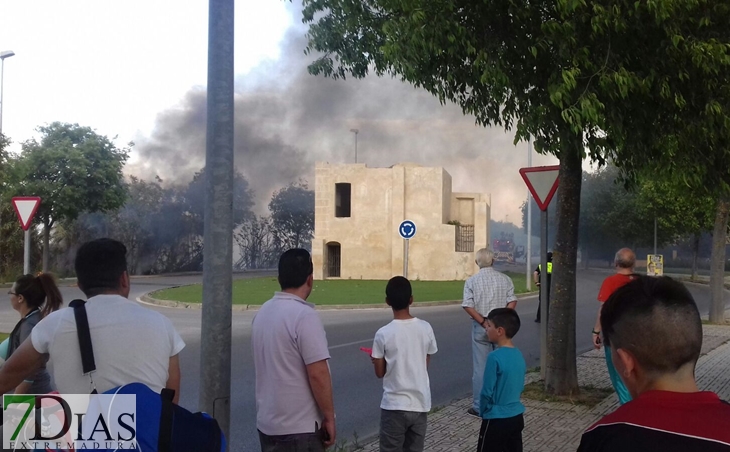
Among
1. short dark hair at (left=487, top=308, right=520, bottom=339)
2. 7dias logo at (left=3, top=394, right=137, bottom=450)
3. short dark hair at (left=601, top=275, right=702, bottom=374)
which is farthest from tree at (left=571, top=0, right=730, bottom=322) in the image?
7dias logo at (left=3, top=394, right=137, bottom=450)

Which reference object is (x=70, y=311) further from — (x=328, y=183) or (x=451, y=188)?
(x=451, y=188)

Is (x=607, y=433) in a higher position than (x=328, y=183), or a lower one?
lower

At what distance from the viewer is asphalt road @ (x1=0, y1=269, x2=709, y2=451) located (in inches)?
263

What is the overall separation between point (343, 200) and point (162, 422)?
37.1 metres

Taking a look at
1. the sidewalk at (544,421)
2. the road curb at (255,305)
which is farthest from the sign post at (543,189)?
the road curb at (255,305)

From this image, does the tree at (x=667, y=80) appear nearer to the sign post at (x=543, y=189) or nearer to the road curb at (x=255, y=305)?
the sign post at (x=543, y=189)

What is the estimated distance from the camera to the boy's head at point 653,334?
1.55 m

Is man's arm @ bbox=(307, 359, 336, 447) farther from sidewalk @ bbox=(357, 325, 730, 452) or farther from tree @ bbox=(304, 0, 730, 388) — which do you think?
tree @ bbox=(304, 0, 730, 388)

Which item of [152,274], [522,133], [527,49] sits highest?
[527,49]

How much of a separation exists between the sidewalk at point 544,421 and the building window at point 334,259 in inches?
1113

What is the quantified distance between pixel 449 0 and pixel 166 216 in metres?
44.9

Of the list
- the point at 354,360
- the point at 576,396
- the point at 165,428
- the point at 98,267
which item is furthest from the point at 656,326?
the point at 354,360

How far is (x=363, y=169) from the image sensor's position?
3641cm

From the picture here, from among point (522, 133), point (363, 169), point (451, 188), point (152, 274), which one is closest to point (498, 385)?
point (522, 133)
